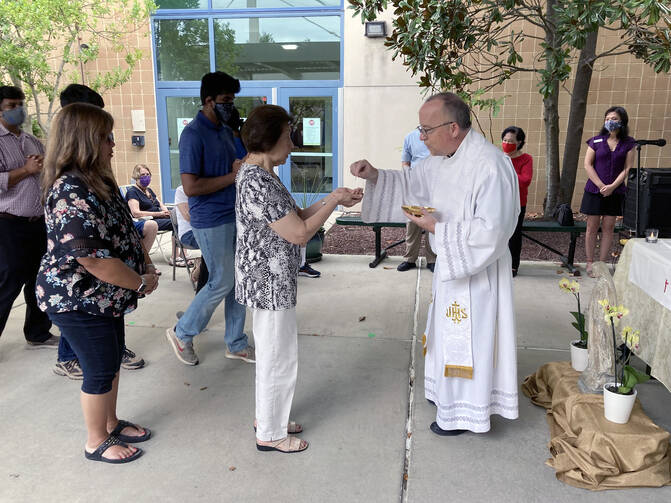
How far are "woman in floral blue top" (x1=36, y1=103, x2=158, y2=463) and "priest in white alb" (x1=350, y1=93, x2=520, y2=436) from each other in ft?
4.94

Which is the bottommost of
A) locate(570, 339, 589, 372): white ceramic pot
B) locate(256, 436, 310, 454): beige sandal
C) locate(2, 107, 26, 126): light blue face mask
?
locate(256, 436, 310, 454): beige sandal

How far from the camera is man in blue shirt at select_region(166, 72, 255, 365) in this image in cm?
349

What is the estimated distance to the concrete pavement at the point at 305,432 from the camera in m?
2.51

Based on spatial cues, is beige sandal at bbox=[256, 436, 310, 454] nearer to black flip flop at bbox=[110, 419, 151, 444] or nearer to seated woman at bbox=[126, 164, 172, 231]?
black flip flop at bbox=[110, 419, 151, 444]

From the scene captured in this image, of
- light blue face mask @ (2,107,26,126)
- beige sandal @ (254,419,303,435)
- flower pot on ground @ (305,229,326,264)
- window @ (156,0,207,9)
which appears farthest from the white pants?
window @ (156,0,207,9)

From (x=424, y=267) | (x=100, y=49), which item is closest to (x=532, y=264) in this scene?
(x=424, y=267)

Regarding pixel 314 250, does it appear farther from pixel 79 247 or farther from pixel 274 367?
pixel 79 247

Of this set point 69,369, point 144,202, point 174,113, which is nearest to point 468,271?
point 69,369

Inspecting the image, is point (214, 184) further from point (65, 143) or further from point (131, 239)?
point (65, 143)

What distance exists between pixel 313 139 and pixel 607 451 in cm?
879

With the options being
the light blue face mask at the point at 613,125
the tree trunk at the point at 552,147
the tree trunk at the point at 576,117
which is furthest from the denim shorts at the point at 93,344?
the tree trunk at the point at 576,117

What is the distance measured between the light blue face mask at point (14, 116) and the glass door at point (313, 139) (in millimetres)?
6783

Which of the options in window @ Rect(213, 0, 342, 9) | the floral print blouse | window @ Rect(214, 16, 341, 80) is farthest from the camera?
window @ Rect(214, 16, 341, 80)

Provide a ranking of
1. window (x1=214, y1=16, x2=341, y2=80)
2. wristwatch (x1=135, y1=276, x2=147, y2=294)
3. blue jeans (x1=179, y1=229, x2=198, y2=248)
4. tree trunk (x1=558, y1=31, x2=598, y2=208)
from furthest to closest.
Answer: window (x1=214, y1=16, x2=341, y2=80) → tree trunk (x1=558, y1=31, x2=598, y2=208) → blue jeans (x1=179, y1=229, x2=198, y2=248) → wristwatch (x1=135, y1=276, x2=147, y2=294)
